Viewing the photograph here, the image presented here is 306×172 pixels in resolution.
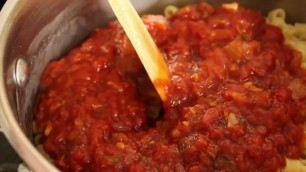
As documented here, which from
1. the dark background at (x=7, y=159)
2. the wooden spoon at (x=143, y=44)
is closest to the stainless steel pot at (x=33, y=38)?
the dark background at (x=7, y=159)

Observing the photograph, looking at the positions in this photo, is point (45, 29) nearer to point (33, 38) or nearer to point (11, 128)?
point (33, 38)

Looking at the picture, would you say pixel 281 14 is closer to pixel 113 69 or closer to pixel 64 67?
pixel 113 69

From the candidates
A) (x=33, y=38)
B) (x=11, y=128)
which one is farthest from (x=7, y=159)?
(x=11, y=128)

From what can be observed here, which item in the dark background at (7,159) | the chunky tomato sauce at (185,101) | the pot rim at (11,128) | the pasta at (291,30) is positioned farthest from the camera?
the pasta at (291,30)


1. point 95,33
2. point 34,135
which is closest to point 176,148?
point 34,135

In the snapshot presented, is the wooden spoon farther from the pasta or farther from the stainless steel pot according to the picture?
the pasta

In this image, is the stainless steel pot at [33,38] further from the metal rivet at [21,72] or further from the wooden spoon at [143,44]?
the wooden spoon at [143,44]

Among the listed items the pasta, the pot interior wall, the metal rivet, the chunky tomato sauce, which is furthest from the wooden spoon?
the pasta
